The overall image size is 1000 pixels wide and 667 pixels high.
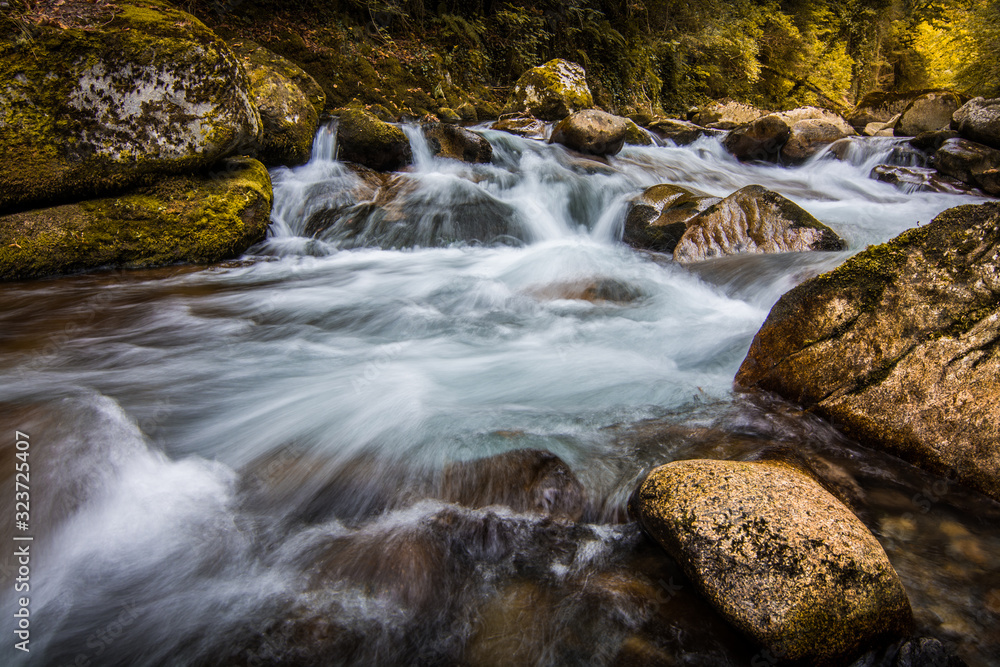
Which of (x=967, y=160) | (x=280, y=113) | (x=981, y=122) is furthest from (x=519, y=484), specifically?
(x=981, y=122)

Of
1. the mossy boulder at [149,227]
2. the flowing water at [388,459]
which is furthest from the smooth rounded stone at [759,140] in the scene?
the mossy boulder at [149,227]

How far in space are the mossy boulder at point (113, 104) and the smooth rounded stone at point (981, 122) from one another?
14.9m

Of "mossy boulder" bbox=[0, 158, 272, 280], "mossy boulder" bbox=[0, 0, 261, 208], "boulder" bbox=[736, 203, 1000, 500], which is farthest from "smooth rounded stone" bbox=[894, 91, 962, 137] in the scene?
"mossy boulder" bbox=[0, 0, 261, 208]

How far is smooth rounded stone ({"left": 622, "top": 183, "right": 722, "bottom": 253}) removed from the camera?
23.6ft

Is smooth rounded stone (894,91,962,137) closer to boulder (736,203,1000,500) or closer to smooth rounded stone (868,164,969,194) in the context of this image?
smooth rounded stone (868,164,969,194)

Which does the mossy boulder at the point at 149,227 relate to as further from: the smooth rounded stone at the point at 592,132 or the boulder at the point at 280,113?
the smooth rounded stone at the point at 592,132

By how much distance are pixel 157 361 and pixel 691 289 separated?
5556mm

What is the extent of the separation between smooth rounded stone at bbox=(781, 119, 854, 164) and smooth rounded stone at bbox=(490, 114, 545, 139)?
6.74 meters

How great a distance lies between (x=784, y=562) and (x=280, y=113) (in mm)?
8682

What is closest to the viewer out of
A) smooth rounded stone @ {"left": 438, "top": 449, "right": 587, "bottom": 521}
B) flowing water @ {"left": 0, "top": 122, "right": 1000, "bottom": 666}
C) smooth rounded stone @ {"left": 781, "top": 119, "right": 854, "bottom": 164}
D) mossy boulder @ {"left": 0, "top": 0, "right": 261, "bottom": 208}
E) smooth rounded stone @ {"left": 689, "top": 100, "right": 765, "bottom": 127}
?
flowing water @ {"left": 0, "top": 122, "right": 1000, "bottom": 666}

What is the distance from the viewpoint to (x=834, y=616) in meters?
1.78

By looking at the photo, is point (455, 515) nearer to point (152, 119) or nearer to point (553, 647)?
point (553, 647)

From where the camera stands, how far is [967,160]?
35.4ft

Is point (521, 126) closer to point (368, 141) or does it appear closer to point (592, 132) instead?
point (592, 132)
